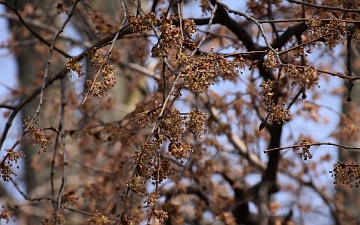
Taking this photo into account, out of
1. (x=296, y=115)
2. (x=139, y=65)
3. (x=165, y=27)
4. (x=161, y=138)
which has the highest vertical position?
(x=139, y=65)

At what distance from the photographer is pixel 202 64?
2004 millimetres

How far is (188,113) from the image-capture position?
2.01 m

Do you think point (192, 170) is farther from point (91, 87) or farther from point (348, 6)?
point (91, 87)

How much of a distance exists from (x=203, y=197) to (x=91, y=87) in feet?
7.90

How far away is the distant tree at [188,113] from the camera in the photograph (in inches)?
81.8

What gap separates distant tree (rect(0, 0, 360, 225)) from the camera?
2.08m

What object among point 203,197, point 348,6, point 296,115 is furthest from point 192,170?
point 348,6

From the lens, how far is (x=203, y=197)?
14.0 feet

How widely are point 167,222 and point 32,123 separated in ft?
6.37

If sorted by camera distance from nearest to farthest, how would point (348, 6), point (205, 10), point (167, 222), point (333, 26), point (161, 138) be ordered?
point (161, 138) < point (333, 26) < point (348, 6) < point (205, 10) < point (167, 222)

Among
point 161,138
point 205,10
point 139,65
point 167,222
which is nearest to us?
point 161,138

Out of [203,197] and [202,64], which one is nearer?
[202,64]

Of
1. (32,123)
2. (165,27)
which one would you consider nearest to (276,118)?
(165,27)

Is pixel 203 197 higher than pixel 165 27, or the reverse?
pixel 203 197
